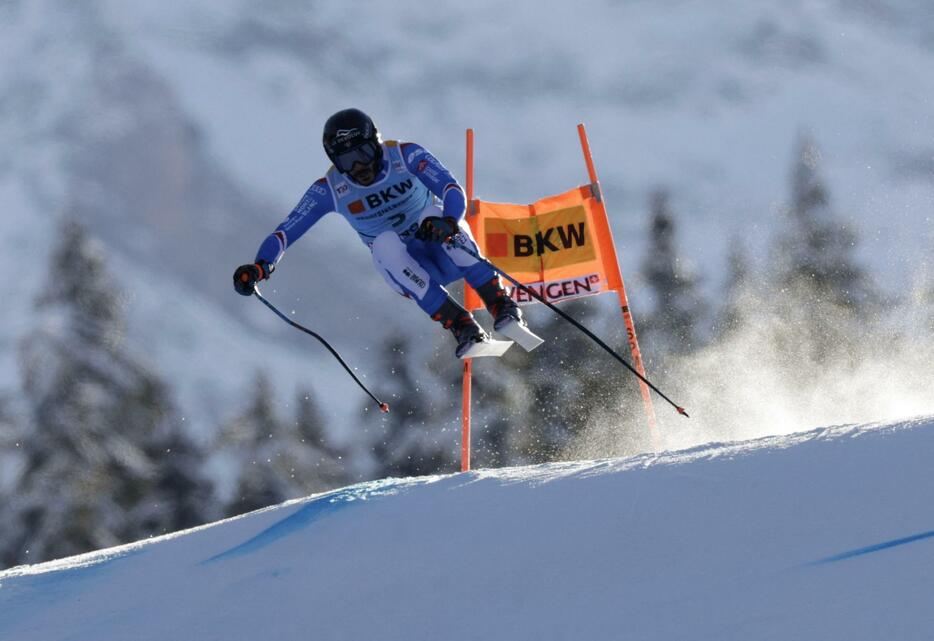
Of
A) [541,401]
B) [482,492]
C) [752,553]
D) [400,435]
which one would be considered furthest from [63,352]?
[752,553]

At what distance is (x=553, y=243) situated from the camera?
25.2 ft

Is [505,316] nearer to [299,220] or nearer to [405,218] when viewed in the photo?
[405,218]

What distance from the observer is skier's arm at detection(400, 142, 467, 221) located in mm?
5559

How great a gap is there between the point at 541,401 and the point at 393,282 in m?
11.6

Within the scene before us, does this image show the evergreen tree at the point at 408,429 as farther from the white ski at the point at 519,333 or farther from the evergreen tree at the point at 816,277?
the white ski at the point at 519,333

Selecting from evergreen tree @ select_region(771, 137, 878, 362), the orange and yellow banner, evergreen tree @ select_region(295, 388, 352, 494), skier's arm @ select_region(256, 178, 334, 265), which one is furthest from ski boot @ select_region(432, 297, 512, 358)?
evergreen tree @ select_region(295, 388, 352, 494)

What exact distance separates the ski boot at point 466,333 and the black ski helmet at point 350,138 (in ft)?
2.70

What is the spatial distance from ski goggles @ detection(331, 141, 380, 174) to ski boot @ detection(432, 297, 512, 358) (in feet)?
2.62

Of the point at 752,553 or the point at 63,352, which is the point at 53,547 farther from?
the point at 752,553

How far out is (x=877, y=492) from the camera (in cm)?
288

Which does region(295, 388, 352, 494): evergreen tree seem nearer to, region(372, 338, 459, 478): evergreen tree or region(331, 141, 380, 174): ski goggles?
region(372, 338, 459, 478): evergreen tree

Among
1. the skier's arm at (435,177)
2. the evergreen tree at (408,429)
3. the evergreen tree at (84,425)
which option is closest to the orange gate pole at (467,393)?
the skier's arm at (435,177)

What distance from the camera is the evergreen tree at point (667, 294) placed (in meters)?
16.5

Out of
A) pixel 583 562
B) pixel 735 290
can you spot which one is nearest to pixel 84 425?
pixel 735 290
